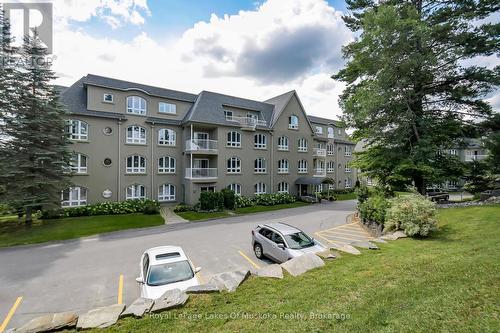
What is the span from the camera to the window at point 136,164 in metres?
24.9

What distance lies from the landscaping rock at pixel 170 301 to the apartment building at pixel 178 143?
20.2 metres

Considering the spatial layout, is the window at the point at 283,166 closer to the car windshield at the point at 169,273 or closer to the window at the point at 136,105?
the window at the point at 136,105

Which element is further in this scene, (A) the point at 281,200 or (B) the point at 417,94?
(A) the point at 281,200

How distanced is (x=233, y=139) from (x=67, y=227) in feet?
59.4

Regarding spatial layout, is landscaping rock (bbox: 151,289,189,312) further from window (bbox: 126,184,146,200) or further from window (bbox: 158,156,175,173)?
window (bbox: 158,156,175,173)

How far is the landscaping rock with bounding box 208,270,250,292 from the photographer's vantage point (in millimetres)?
5750

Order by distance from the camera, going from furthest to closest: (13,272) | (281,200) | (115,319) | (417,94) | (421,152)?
(281,200) < (417,94) < (421,152) < (13,272) < (115,319)

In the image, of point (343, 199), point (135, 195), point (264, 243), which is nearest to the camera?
point (264, 243)

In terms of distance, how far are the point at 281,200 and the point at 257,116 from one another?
11859 millimetres

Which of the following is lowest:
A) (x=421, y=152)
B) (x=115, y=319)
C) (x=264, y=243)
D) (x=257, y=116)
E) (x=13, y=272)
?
(x=13, y=272)

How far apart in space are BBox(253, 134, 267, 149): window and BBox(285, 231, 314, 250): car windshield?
20571mm

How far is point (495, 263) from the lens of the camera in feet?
20.1

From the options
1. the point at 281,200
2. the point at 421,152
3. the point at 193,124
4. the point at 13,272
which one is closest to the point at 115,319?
the point at 13,272

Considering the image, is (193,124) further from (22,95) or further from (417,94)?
(417,94)
